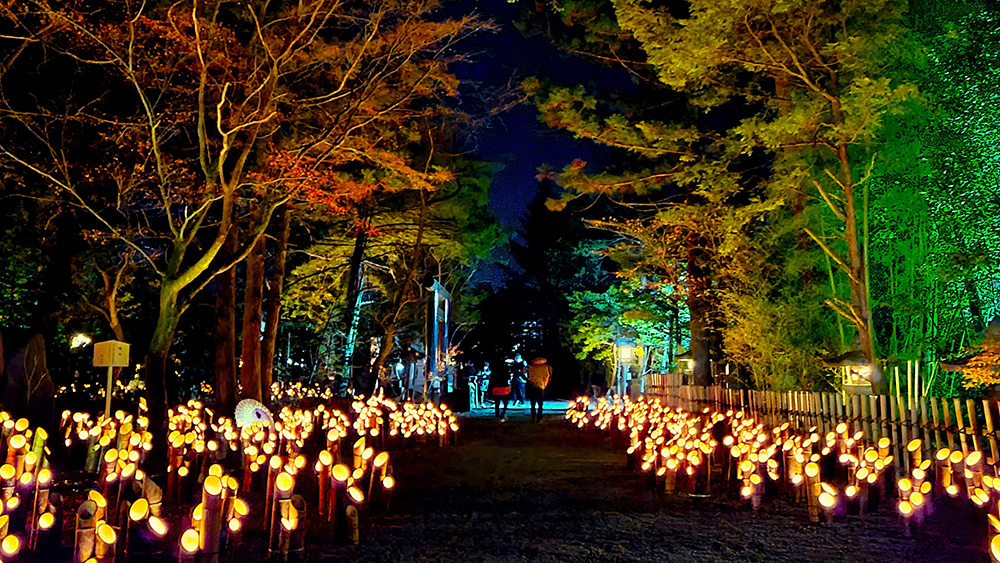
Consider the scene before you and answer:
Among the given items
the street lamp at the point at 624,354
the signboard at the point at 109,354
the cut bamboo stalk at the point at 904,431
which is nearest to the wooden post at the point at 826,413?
the cut bamboo stalk at the point at 904,431

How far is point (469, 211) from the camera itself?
795 inches

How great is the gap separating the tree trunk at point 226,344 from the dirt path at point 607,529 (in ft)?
13.0

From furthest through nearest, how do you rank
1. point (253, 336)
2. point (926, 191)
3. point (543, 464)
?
point (253, 336)
point (926, 191)
point (543, 464)

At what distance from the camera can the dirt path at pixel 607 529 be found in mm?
5246

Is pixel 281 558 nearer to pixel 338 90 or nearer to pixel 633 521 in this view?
pixel 633 521

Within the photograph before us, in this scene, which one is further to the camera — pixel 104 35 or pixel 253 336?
pixel 253 336

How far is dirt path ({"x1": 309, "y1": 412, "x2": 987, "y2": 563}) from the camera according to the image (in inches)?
207

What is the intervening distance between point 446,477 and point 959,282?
8.06 meters

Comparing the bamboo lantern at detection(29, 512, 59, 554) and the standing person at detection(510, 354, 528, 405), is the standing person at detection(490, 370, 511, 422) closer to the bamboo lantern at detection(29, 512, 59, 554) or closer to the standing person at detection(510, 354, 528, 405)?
the standing person at detection(510, 354, 528, 405)

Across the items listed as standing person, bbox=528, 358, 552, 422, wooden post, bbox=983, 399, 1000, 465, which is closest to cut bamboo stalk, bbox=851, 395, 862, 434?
wooden post, bbox=983, 399, 1000, 465

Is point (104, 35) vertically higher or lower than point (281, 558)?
higher

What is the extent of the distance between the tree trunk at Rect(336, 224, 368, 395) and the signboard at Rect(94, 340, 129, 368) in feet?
22.5

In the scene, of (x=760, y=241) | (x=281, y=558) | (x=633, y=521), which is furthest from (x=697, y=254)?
(x=281, y=558)

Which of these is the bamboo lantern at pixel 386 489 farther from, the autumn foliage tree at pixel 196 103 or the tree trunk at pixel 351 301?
the tree trunk at pixel 351 301
